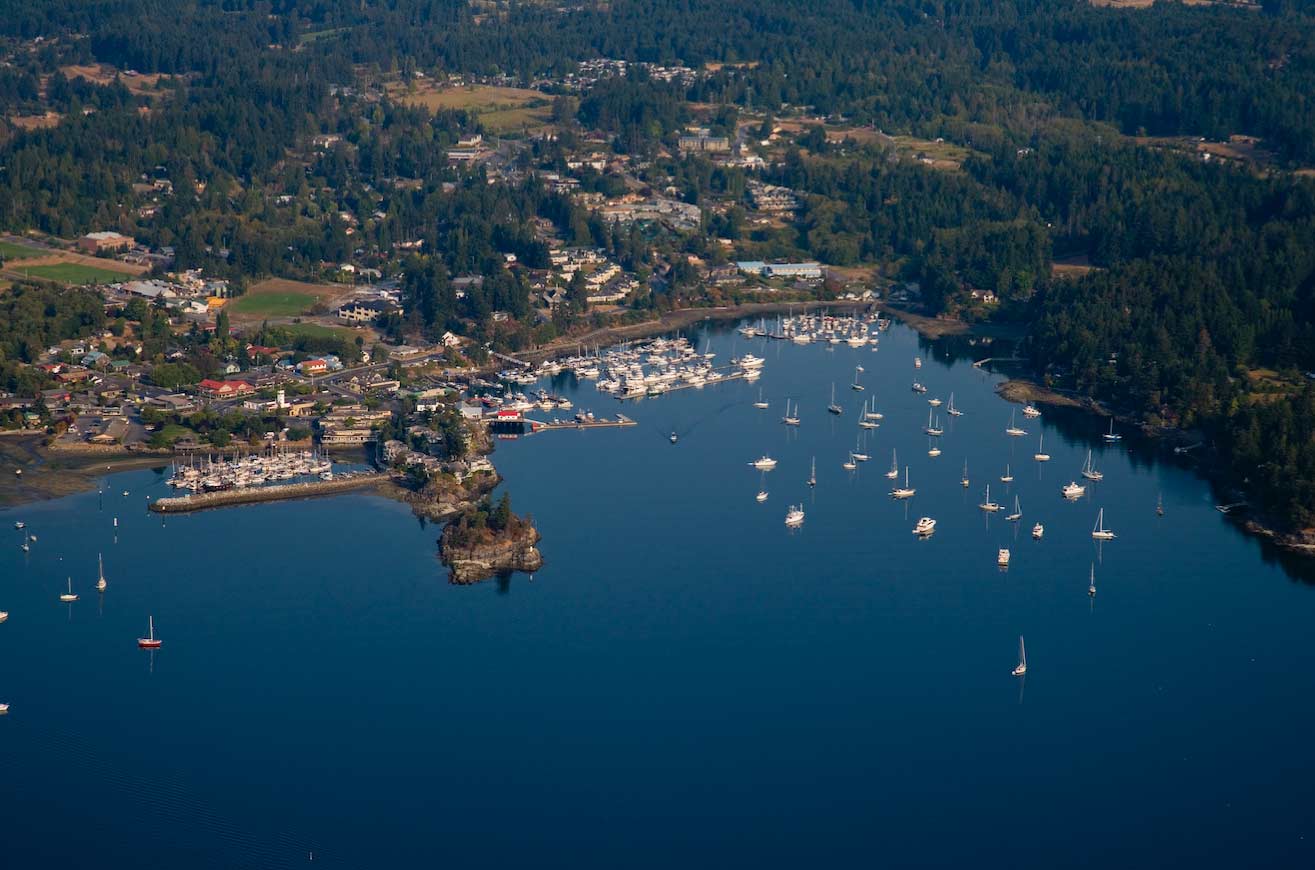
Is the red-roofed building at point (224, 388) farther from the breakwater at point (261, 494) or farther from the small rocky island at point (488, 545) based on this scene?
the small rocky island at point (488, 545)

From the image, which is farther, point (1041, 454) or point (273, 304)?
point (273, 304)

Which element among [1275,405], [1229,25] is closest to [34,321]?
[1275,405]

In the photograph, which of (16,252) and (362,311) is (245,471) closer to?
(362,311)

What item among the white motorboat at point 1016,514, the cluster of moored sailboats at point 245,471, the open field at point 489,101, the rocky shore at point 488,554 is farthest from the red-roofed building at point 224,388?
the open field at point 489,101

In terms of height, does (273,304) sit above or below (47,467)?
below

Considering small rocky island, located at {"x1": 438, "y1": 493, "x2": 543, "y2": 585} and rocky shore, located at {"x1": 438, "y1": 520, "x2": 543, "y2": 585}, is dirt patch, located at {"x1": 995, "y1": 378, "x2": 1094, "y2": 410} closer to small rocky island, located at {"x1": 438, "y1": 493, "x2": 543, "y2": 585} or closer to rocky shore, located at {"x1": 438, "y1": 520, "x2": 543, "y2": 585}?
small rocky island, located at {"x1": 438, "y1": 493, "x2": 543, "y2": 585}

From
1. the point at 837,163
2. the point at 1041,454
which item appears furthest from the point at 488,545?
the point at 837,163

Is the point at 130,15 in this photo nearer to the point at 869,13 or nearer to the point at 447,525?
the point at 869,13
